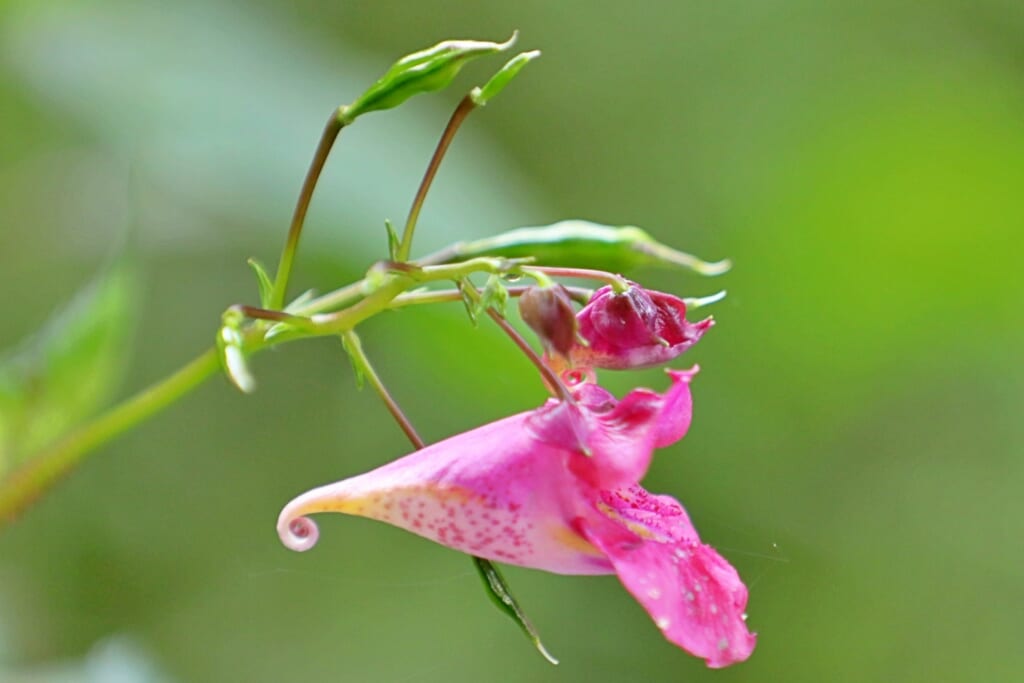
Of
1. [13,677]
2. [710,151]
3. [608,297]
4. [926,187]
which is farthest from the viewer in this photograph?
[710,151]

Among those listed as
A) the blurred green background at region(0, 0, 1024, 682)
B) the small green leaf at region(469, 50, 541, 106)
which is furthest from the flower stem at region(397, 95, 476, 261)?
the blurred green background at region(0, 0, 1024, 682)

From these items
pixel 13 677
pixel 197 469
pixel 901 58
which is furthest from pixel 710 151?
pixel 13 677

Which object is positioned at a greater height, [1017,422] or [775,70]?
[775,70]

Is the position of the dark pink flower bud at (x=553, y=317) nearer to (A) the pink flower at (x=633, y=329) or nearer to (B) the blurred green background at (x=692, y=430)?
(A) the pink flower at (x=633, y=329)

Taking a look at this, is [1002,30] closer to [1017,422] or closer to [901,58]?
[901,58]

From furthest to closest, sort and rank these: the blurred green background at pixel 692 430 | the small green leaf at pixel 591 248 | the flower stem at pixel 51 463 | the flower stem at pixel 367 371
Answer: the blurred green background at pixel 692 430, the flower stem at pixel 51 463, the flower stem at pixel 367 371, the small green leaf at pixel 591 248

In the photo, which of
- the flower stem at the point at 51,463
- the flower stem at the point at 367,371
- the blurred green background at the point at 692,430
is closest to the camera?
the flower stem at the point at 367,371

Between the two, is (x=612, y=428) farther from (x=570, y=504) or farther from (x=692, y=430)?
(x=692, y=430)

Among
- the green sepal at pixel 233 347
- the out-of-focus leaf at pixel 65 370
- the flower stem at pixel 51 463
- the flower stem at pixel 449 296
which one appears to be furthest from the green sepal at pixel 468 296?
the out-of-focus leaf at pixel 65 370
